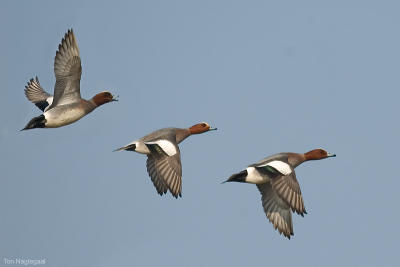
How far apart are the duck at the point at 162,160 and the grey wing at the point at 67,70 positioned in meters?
1.32

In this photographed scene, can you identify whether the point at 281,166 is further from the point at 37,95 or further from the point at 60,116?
the point at 37,95

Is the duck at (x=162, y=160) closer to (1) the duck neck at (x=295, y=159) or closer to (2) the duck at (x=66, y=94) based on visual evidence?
(2) the duck at (x=66, y=94)

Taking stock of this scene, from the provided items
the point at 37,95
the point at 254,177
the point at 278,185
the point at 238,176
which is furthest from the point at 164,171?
the point at 37,95

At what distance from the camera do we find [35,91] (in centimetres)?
1819

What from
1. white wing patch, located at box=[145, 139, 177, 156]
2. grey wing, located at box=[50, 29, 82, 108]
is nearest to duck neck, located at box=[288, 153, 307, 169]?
white wing patch, located at box=[145, 139, 177, 156]

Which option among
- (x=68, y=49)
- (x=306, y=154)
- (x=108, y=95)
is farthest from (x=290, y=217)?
(x=68, y=49)

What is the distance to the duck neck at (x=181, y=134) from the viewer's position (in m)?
16.2

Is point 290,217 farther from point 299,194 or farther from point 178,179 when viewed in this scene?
point 178,179

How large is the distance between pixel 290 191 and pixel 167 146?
236cm

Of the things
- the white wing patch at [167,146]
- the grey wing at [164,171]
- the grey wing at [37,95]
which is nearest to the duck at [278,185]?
the grey wing at [164,171]

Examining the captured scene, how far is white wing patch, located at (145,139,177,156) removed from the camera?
1498 cm

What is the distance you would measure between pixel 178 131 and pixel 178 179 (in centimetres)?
171

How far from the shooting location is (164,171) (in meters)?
14.9

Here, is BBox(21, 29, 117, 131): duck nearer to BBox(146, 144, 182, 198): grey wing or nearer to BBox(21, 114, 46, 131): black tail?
BBox(21, 114, 46, 131): black tail
